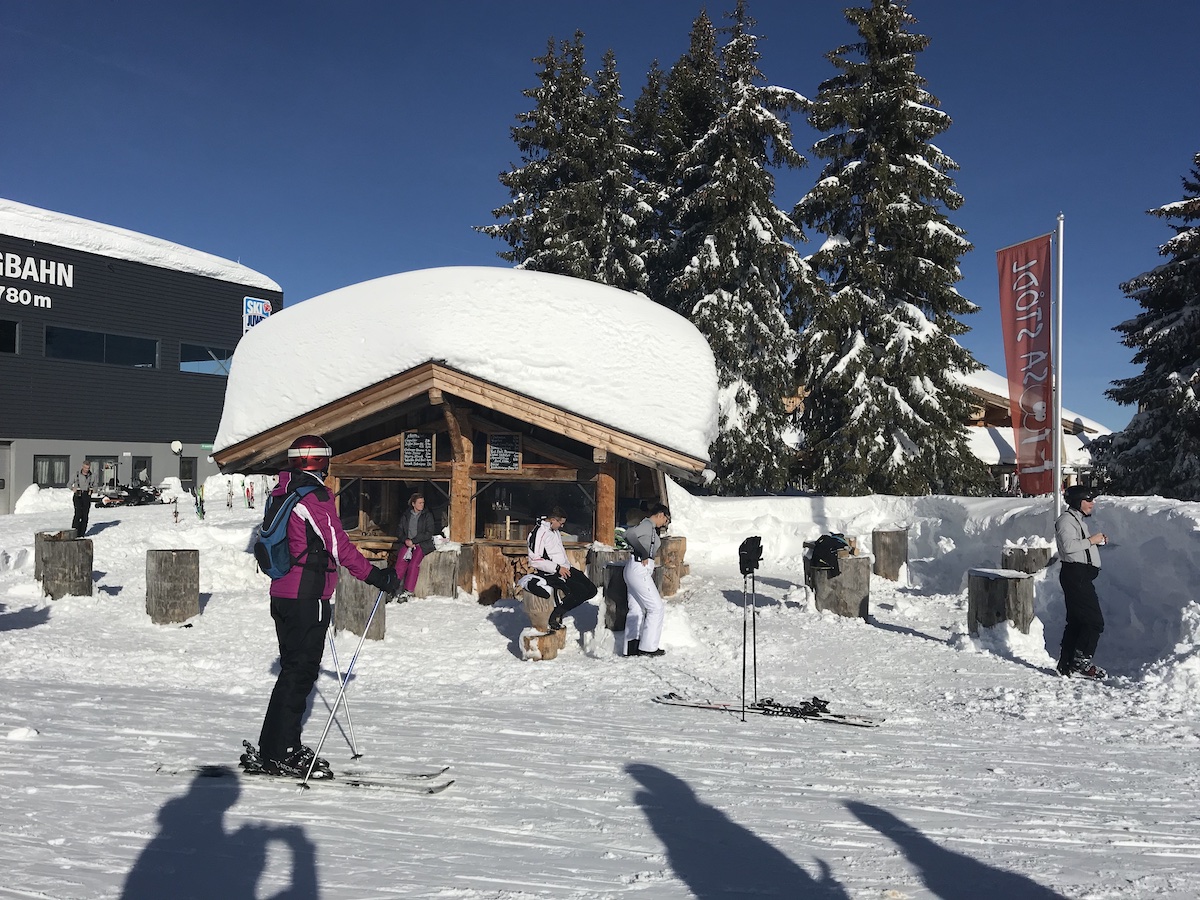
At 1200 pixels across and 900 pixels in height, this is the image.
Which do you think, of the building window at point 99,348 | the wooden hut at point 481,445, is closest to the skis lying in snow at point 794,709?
the wooden hut at point 481,445

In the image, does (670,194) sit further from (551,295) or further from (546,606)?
(546,606)

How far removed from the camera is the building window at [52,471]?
32156mm

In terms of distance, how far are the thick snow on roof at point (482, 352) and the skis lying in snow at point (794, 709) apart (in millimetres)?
5792

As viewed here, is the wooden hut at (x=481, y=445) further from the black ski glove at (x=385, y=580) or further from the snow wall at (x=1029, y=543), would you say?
the black ski glove at (x=385, y=580)

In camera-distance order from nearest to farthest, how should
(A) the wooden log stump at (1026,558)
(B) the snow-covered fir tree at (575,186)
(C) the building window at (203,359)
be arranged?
(A) the wooden log stump at (1026,558) → (B) the snow-covered fir tree at (575,186) → (C) the building window at (203,359)

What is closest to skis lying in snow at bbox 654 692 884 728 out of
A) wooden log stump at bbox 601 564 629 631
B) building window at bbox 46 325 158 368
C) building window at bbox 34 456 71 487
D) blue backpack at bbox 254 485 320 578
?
wooden log stump at bbox 601 564 629 631

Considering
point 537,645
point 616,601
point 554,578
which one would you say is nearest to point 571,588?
point 554,578

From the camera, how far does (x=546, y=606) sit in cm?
865

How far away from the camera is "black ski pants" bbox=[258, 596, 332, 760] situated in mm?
4613

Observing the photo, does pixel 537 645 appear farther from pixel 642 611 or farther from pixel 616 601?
pixel 642 611

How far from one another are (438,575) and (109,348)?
28.8m

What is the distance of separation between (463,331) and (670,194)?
678 inches

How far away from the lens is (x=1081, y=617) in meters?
7.75

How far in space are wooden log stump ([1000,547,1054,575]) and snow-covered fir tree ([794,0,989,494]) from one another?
990cm
